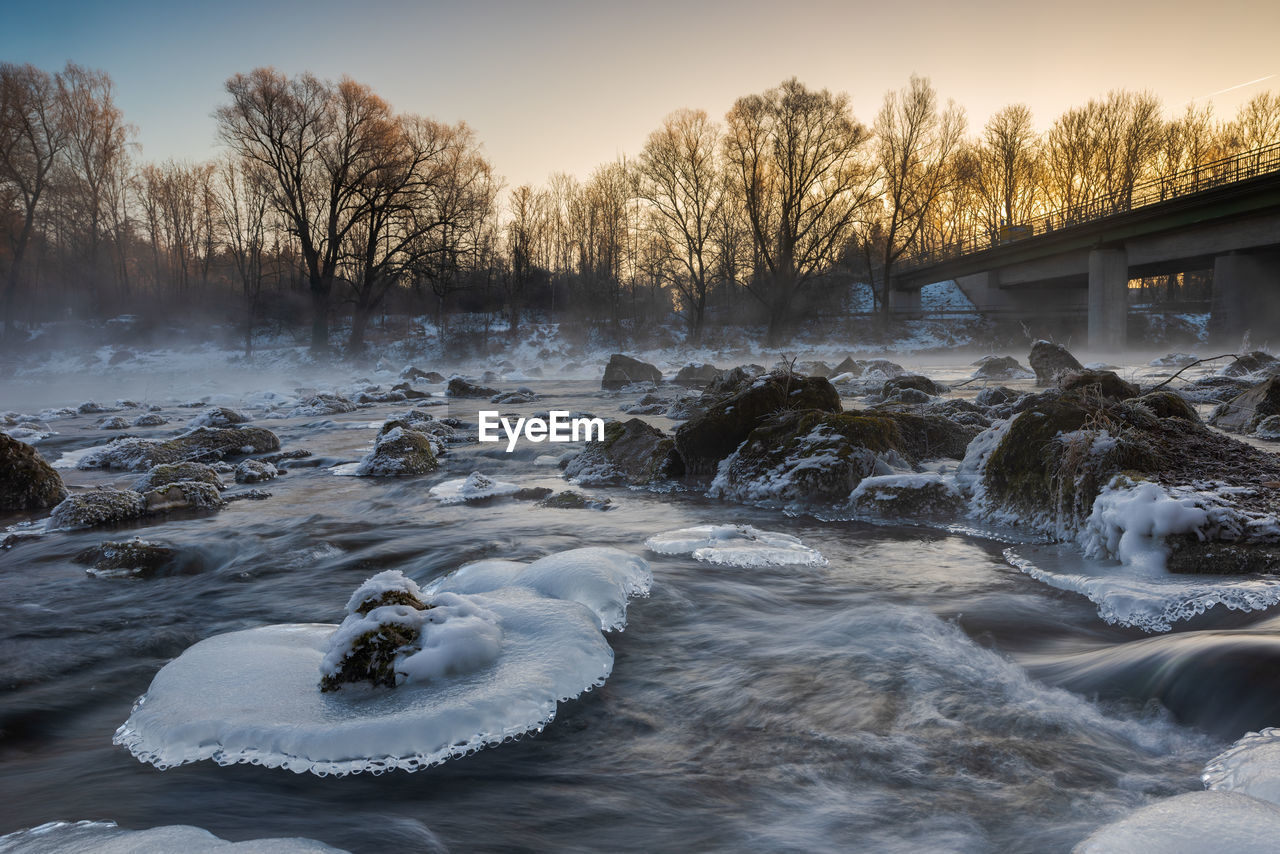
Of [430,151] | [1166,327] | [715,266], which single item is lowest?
[1166,327]

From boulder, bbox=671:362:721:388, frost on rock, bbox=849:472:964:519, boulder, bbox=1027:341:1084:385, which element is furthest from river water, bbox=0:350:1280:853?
boulder, bbox=671:362:721:388

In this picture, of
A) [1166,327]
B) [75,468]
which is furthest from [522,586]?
[1166,327]

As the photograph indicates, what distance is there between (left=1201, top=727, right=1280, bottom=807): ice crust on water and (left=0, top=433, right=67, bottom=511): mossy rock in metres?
9.15

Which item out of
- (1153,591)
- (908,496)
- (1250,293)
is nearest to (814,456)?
(908,496)

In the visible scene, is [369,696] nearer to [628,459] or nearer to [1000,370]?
[628,459]

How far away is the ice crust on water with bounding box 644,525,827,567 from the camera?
4883 mm

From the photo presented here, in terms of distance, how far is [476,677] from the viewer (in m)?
2.88

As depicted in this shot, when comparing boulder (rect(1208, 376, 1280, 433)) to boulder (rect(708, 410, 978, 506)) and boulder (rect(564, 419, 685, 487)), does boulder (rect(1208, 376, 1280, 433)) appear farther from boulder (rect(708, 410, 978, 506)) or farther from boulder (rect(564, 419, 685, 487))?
boulder (rect(564, 419, 685, 487))

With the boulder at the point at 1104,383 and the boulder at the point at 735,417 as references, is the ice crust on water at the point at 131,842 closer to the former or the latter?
the boulder at the point at 735,417

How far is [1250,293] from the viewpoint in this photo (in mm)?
26781

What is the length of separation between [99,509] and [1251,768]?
8037mm

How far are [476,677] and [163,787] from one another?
108 centimetres

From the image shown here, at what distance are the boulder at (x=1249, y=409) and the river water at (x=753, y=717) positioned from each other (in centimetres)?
563

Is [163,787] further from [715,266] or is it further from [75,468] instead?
[715,266]
